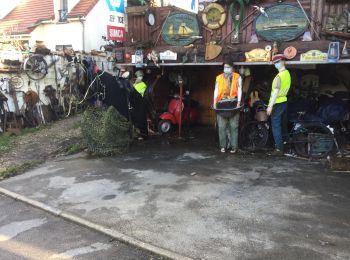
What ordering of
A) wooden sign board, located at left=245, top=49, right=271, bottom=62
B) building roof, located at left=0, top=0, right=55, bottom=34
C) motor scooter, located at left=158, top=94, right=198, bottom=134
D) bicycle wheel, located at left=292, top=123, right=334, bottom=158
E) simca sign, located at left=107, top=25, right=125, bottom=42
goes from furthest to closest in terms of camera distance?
building roof, located at left=0, top=0, right=55, bottom=34
motor scooter, located at left=158, top=94, right=198, bottom=134
simca sign, located at left=107, top=25, right=125, bottom=42
wooden sign board, located at left=245, top=49, right=271, bottom=62
bicycle wheel, located at left=292, top=123, right=334, bottom=158

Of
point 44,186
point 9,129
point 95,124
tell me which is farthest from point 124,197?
point 9,129

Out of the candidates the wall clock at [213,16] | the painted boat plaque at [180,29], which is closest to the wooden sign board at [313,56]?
the wall clock at [213,16]

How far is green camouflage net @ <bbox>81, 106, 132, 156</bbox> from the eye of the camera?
9.34 m

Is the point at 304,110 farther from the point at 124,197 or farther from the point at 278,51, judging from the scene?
the point at 124,197

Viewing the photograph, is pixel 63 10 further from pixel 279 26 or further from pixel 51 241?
pixel 51 241

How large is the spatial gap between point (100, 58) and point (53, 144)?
7.29 meters

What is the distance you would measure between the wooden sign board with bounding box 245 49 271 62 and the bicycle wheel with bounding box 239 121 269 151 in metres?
1.50

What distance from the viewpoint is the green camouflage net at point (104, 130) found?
934cm

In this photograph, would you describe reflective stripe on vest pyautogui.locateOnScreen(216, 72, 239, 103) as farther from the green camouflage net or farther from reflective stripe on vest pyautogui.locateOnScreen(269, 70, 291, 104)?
the green camouflage net

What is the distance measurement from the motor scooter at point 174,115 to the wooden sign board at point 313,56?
12.4 feet

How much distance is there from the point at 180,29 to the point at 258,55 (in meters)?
2.21

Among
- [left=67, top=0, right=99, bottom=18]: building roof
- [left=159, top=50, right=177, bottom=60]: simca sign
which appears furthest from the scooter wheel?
[left=67, top=0, right=99, bottom=18]: building roof

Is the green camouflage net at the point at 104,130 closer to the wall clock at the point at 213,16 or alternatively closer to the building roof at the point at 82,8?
the wall clock at the point at 213,16

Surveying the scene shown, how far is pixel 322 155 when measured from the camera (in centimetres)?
838
